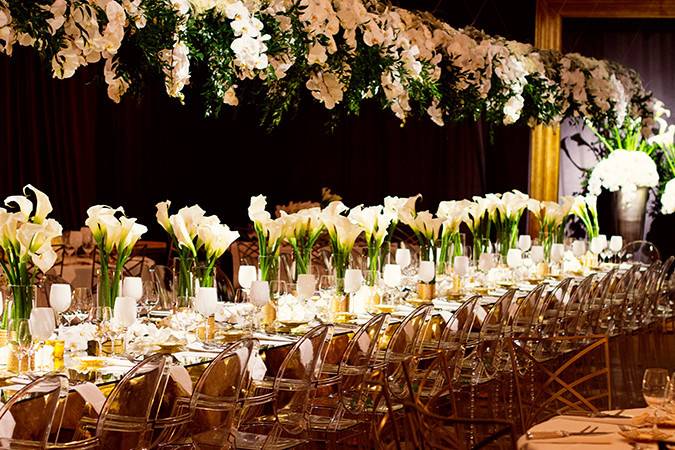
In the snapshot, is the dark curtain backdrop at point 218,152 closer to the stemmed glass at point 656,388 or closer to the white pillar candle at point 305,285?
the white pillar candle at point 305,285

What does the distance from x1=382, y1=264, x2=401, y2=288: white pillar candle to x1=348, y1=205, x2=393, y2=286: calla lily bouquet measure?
68 mm

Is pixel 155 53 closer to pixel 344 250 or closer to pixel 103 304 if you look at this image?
pixel 103 304

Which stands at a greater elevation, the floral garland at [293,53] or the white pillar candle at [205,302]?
the floral garland at [293,53]

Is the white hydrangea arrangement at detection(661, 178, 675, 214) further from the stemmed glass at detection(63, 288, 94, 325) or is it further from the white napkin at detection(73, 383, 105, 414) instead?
the white napkin at detection(73, 383, 105, 414)

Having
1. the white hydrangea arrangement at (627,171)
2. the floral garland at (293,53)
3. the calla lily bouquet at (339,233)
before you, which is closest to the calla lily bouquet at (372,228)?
the calla lily bouquet at (339,233)

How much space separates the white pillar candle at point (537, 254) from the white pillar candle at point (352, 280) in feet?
10.7

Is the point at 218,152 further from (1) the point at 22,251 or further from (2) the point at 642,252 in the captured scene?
(1) the point at 22,251

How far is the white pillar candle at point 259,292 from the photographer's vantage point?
5.32m

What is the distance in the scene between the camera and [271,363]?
16.6ft

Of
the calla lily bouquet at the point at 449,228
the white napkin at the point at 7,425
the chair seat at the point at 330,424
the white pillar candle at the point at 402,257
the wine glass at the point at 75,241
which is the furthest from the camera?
the wine glass at the point at 75,241

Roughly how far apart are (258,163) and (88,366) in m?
12.6

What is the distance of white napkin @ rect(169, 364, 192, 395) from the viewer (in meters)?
4.09

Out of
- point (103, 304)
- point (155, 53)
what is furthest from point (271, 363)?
point (155, 53)

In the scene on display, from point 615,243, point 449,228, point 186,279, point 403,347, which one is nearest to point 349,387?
point 403,347
